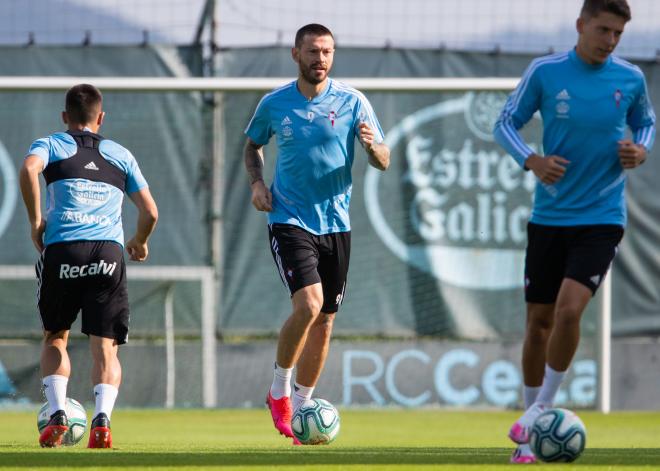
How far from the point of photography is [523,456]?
5.77 m

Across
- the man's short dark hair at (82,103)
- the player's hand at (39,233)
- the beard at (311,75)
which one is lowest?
the player's hand at (39,233)

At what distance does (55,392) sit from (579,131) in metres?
3.04

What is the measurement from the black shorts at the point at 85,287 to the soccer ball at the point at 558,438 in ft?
7.94

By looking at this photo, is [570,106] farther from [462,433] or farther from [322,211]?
[462,433]

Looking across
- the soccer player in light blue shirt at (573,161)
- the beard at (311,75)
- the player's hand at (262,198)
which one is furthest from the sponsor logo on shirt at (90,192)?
the soccer player in light blue shirt at (573,161)

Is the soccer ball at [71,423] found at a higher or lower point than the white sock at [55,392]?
lower

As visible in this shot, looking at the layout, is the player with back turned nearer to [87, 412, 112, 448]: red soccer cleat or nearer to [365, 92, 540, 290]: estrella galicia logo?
[87, 412, 112, 448]: red soccer cleat

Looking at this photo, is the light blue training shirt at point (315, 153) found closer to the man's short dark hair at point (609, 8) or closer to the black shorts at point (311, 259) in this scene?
the black shorts at point (311, 259)

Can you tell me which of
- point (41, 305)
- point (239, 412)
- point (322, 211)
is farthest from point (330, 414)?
point (239, 412)

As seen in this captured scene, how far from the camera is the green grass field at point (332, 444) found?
5.50 m

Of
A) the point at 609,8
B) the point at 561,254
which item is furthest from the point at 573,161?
the point at 609,8

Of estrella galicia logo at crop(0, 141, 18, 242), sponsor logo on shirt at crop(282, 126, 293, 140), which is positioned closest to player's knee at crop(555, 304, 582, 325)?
sponsor logo on shirt at crop(282, 126, 293, 140)

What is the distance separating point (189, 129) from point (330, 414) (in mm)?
6681

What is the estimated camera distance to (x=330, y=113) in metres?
7.49
